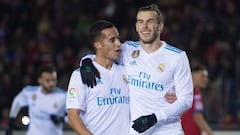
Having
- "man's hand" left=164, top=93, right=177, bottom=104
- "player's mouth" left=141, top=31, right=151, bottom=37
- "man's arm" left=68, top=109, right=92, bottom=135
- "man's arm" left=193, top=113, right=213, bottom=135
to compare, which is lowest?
"man's arm" left=193, top=113, right=213, bottom=135

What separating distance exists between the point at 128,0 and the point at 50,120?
6402 mm

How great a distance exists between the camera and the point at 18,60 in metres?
15.1

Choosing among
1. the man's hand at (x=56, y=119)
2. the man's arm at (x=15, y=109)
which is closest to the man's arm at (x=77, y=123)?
the man's hand at (x=56, y=119)

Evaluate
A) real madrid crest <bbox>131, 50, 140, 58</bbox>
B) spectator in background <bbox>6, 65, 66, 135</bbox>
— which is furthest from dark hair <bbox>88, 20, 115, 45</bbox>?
spectator in background <bbox>6, 65, 66, 135</bbox>

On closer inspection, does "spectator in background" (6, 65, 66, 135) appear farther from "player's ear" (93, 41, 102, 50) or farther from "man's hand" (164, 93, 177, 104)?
"man's hand" (164, 93, 177, 104)

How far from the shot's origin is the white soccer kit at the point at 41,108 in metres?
10.0

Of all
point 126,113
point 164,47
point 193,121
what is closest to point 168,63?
point 164,47

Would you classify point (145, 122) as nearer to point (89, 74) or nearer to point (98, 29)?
point (89, 74)

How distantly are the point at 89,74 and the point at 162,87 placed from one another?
2.28 ft

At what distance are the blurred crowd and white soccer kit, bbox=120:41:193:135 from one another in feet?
18.9

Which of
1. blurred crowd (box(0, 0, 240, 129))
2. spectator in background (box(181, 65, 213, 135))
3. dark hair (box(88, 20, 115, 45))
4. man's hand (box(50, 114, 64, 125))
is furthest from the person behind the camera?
blurred crowd (box(0, 0, 240, 129))

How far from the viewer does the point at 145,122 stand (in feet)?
21.5

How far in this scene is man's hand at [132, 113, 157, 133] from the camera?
6.54 m

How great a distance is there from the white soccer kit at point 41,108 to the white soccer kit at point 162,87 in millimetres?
3387
